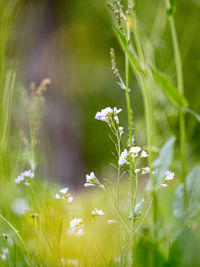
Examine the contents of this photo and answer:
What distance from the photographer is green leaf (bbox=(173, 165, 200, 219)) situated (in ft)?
1.98

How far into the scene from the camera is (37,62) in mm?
4293

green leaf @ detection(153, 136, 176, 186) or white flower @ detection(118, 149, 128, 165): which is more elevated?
white flower @ detection(118, 149, 128, 165)

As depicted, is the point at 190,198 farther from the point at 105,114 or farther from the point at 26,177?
the point at 26,177

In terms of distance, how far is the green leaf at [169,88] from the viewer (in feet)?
2.02

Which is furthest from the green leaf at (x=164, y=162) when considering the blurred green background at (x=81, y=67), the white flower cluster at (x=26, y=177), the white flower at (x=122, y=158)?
the blurred green background at (x=81, y=67)

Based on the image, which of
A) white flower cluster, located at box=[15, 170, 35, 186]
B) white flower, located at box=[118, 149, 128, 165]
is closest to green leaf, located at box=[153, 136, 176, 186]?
white flower, located at box=[118, 149, 128, 165]

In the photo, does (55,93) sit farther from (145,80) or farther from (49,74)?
(145,80)

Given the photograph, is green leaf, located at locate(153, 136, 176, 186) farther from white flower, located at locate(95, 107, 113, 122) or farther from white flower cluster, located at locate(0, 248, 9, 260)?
white flower cluster, located at locate(0, 248, 9, 260)

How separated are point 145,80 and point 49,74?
3.67m

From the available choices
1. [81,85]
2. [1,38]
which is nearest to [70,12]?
[81,85]

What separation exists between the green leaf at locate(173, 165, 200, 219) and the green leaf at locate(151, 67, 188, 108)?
0.14m

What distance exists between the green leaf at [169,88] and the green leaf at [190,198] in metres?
0.14

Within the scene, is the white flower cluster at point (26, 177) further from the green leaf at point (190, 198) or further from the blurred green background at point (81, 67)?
the blurred green background at point (81, 67)

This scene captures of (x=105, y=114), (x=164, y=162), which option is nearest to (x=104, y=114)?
(x=105, y=114)
